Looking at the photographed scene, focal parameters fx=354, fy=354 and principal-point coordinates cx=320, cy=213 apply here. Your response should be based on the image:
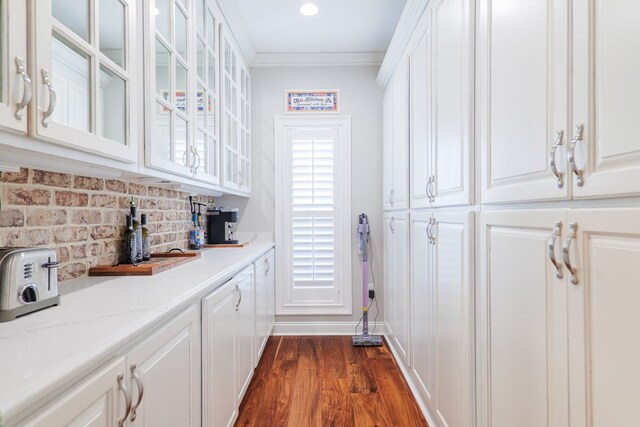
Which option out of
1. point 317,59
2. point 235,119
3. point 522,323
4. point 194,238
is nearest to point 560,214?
point 522,323

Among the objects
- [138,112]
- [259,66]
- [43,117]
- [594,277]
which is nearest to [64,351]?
[43,117]

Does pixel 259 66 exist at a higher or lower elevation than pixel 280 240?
higher

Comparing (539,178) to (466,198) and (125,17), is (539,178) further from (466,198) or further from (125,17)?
(125,17)

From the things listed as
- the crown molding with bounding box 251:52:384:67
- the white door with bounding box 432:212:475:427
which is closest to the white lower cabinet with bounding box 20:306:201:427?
the white door with bounding box 432:212:475:427

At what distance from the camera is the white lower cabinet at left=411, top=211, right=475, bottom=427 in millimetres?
1463

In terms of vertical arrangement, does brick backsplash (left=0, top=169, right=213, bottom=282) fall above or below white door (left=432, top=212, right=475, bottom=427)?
above

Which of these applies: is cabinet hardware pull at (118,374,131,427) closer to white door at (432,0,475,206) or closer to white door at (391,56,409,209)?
white door at (432,0,475,206)

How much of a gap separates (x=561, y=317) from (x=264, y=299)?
7.30 ft

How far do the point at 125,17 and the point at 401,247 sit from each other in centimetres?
214

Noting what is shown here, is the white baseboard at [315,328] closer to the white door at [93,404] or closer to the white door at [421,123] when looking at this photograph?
the white door at [421,123]

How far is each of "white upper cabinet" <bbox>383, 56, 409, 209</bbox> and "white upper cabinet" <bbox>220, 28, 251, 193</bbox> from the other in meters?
1.30

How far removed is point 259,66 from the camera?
11.6 feet

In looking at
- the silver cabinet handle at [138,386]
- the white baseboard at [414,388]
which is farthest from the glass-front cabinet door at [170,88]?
the white baseboard at [414,388]

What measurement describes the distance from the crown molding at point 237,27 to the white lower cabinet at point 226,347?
1849 mm
